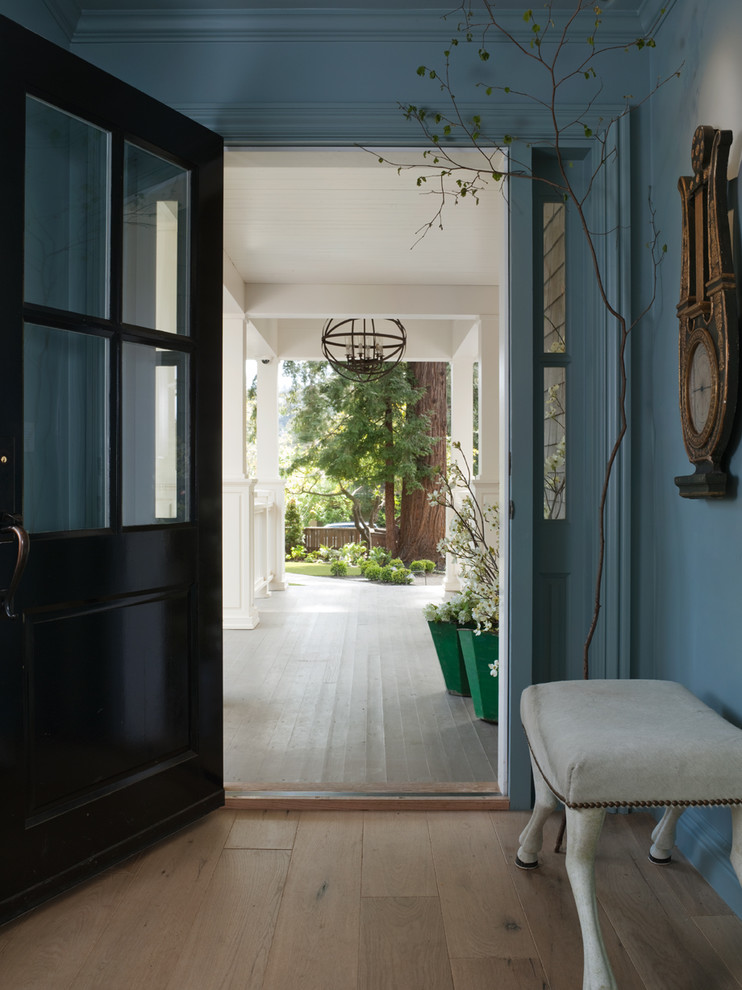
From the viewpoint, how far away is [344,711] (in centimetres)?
395

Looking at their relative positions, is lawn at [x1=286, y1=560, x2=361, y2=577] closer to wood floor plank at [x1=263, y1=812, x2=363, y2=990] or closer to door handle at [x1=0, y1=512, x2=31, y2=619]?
wood floor plank at [x1=263, y1=812, x2=363, y2=990]

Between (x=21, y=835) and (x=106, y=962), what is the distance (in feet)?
1.34

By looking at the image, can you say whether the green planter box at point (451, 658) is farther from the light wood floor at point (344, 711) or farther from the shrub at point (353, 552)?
the shrub at point (353, 552)

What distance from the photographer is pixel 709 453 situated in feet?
6.98

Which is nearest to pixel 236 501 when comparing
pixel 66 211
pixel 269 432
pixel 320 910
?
pixel 269 432

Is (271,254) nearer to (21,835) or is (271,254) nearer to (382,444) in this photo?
(21,835)

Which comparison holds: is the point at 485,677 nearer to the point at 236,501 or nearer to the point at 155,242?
the point at 155,242

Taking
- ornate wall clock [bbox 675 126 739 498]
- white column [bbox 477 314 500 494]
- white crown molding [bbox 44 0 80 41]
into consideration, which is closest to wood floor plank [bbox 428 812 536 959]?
ornate wall clock [bbox 675 126 739 498]

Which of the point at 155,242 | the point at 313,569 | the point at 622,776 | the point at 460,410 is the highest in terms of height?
the point at 460,410

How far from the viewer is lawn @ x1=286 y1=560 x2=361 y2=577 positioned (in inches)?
483

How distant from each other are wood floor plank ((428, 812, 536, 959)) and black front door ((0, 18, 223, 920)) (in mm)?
802

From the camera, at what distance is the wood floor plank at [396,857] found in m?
2.17

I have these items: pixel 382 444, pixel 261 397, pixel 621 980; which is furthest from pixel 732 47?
pixel 382 444

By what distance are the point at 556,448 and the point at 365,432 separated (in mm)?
10006
